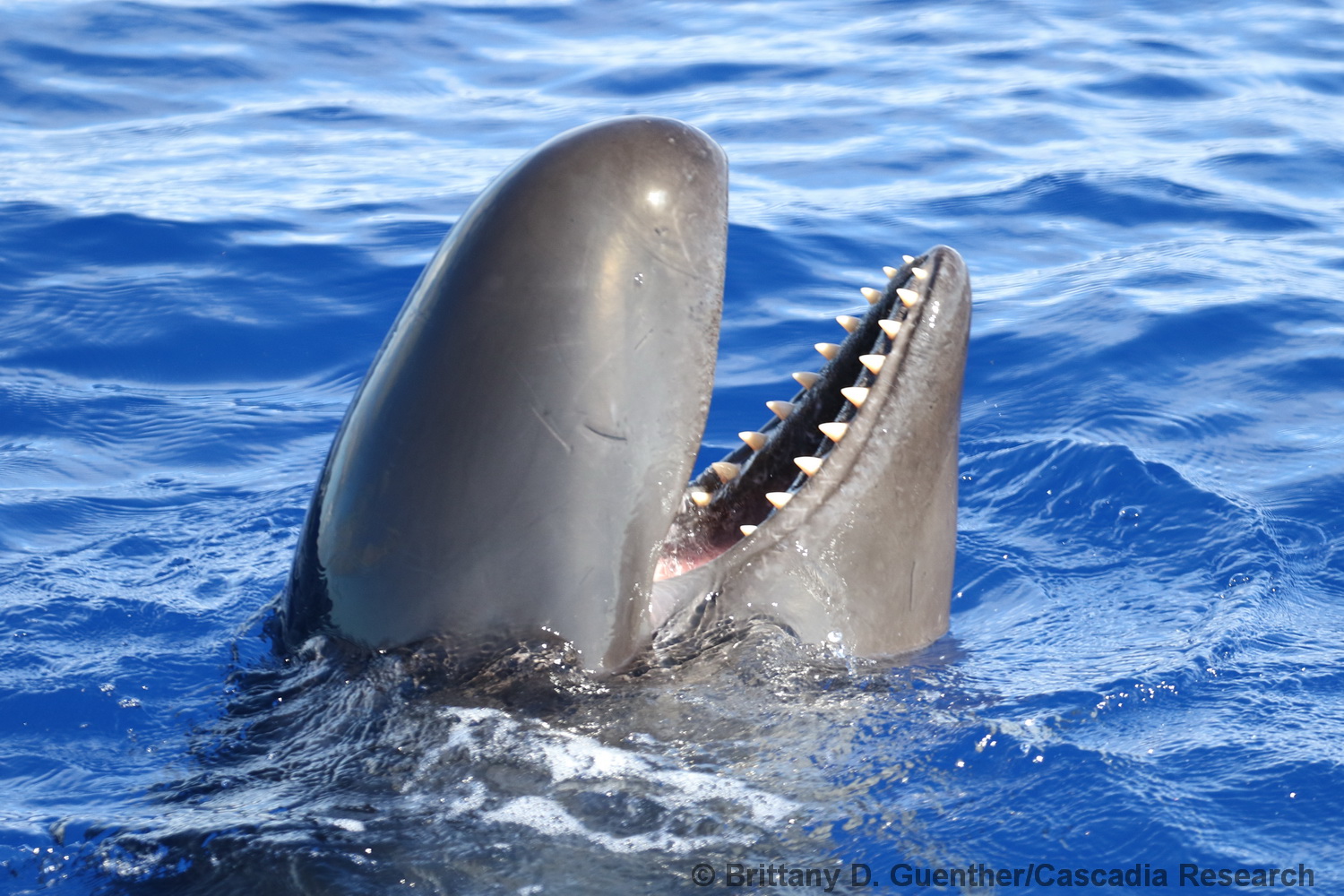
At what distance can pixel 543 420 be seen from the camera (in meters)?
4.52

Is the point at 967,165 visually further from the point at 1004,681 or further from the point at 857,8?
the point at 1004,681

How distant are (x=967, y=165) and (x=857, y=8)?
344 inches

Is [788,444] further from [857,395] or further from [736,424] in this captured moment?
[736,424]

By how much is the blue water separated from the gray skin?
260mm

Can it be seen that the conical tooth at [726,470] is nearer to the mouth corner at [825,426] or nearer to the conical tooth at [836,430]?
the mouth corner at [825,426]

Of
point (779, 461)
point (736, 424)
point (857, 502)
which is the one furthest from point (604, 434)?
point (736, 424)

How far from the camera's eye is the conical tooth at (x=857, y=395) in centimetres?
530

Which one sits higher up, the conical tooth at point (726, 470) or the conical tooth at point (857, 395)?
the conical tooth at point (857, 395)

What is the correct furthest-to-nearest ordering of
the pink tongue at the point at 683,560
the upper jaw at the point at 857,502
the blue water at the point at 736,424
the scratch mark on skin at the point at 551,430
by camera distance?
the pink tongue at the point at 683,560
the upper jaw at the point at 857,502
the blue water at the point at 736,424
the scratch mark on skin at the point at 551,430

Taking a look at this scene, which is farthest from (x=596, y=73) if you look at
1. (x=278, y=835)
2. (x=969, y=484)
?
(x=278, y=835)

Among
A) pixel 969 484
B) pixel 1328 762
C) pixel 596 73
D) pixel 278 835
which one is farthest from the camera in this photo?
pixel 596 73

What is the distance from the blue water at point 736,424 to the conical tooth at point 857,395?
93 cm

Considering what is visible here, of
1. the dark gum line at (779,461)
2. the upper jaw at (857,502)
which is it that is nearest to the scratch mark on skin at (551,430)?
the upper jaw at (857,502)

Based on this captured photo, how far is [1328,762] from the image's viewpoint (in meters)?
5.85
